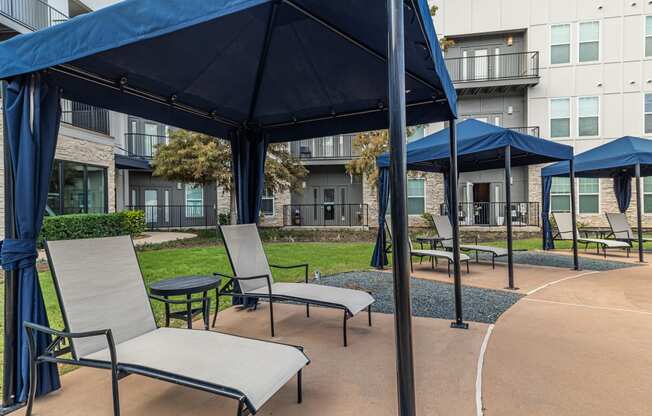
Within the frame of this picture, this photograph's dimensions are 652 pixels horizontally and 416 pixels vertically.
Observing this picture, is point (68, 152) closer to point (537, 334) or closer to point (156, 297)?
point (156, 297)

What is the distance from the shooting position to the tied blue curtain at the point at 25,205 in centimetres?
258

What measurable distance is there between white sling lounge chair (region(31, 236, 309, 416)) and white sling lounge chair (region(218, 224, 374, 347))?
3.47ft

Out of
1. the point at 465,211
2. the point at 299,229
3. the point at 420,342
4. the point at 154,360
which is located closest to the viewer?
the point at 154,360

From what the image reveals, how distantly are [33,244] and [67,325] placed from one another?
2.23ft

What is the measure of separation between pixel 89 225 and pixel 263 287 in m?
9.05

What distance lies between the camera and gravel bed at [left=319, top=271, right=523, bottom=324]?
4625 millimetres

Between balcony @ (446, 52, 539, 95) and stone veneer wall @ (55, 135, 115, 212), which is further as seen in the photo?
balcony @ (446, 52, 539, 95)

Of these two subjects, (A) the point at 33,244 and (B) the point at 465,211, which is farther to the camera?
(B) the point at 465,211

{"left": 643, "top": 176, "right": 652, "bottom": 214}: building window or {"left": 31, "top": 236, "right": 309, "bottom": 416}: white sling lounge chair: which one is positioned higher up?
{"left": 643, "top": 176, "right": 652, "bottom": 214}: building window

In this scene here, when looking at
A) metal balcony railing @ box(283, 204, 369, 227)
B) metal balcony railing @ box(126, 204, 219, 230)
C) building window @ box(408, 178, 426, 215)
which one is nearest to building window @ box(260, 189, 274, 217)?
metal balcony railing @ box(283, 204, 369, 227)

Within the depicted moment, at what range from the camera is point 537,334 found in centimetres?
383

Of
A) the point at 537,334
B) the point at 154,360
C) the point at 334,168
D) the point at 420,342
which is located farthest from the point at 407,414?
the point at 334,168

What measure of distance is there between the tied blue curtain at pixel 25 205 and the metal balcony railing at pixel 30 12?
32.9ft

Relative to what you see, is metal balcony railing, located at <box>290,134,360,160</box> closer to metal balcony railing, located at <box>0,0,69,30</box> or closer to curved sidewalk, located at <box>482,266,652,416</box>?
metal balcony railing, located at <box>0,0,69,30</box>
